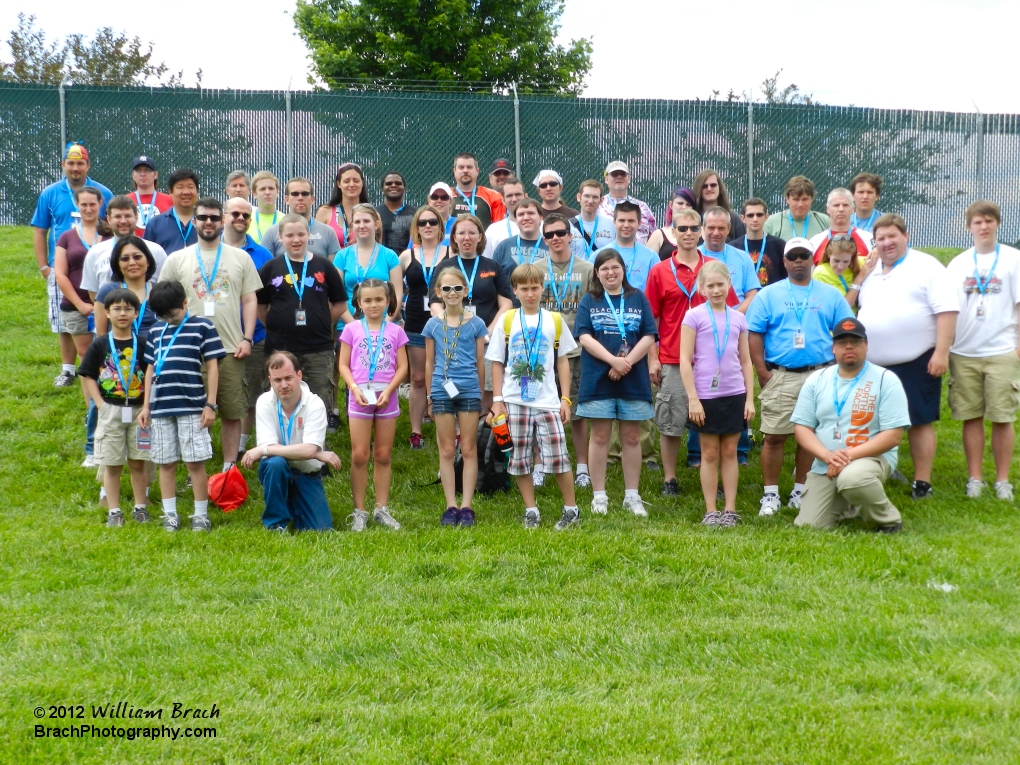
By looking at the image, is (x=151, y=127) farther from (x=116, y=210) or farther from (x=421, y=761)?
(x=421, y=761)

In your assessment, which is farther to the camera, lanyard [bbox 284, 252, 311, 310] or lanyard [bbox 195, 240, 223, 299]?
lanyard [bbox 284, 252, 311, 310]

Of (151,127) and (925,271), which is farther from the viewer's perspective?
(151,127)

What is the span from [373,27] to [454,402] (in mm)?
21075

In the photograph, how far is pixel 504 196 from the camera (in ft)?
30.9

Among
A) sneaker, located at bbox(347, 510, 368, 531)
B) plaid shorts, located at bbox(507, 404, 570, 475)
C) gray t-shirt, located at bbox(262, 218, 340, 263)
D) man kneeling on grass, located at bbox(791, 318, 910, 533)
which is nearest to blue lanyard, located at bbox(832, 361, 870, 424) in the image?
man kneeling on grass, located at bbox(791, 318, 910, 533)

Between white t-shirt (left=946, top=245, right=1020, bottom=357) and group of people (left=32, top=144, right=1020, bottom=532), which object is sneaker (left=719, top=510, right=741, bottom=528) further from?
white t-shirt (left=946, top=245, right=1020, bottom=357)

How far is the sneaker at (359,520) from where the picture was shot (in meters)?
7.26

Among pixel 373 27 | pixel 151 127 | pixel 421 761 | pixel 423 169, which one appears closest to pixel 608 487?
pixel 421 761

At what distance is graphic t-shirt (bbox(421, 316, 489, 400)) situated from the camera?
24.2 feet

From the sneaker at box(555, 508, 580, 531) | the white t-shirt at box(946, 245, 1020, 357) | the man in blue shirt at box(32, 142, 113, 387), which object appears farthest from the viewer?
the man in blue shirt at box(32, 142, 113, 387)

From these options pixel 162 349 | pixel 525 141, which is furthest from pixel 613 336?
pixel 525 141

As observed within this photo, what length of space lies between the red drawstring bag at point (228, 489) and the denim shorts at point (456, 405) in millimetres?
1534

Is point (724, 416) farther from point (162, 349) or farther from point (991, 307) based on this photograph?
point (162, 349)

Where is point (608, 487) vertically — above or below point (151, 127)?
below
